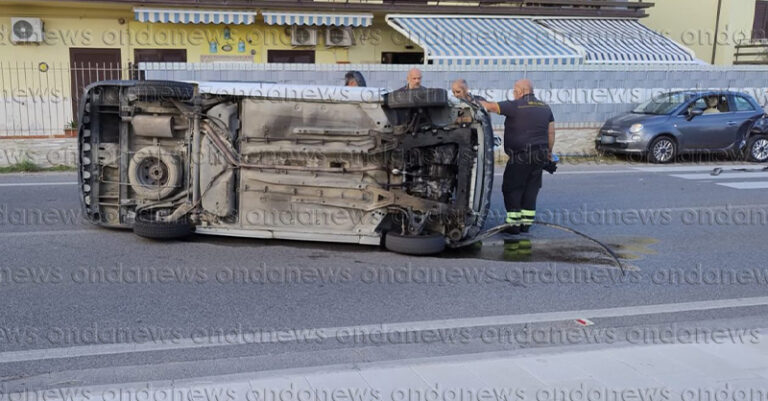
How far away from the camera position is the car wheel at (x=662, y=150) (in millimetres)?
15023

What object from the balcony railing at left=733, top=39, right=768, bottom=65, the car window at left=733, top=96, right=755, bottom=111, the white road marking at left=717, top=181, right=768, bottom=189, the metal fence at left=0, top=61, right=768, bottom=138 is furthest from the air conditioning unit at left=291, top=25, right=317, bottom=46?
the balcony railing at left=733, top=39, right=768, bottom=65

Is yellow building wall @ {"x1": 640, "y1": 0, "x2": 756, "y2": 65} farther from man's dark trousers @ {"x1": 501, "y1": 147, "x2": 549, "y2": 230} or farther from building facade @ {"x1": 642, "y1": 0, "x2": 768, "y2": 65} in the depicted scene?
man's dark trousers @ {"x1": 501, "y1": 147, "x2": 549, "y2": 230}

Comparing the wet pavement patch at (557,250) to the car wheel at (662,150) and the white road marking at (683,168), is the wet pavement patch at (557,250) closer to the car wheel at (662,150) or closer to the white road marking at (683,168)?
the white road marking at (683,168)

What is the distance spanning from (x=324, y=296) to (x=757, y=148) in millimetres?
13288

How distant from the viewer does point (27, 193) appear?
1009 centimetres

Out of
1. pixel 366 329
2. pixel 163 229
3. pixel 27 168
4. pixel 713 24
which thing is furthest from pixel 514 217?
pixel 713 24

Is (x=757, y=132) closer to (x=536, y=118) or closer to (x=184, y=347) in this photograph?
(x=536, y=118)

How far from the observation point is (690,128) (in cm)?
1516

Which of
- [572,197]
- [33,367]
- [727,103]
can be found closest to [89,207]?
[33,367]

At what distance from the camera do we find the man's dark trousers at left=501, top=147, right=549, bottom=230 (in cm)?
813

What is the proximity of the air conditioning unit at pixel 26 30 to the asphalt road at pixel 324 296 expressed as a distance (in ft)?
→ 31.5

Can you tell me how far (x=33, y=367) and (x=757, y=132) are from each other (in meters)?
15.6

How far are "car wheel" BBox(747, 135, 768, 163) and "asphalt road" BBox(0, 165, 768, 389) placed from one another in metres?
7.63

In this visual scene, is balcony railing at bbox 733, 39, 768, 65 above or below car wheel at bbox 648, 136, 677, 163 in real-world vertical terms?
above
